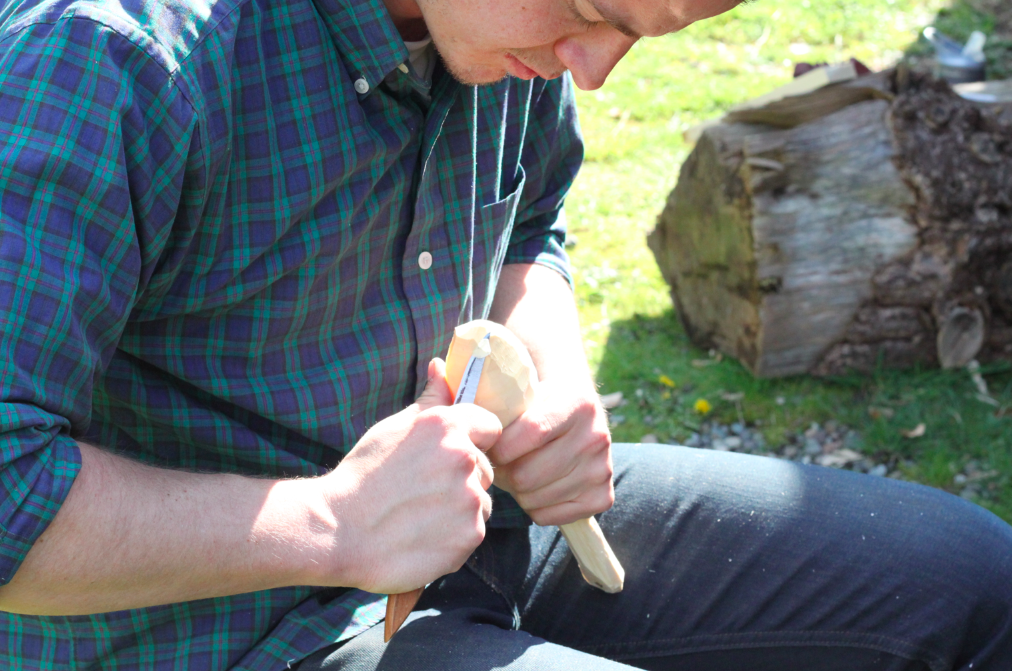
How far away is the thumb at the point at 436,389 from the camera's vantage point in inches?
59.9

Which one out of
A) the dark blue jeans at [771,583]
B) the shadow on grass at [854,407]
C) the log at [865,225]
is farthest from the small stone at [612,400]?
the dark blue jeans at [771,583]

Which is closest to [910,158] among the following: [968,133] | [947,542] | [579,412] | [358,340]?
[968,133]

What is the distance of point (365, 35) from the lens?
1.45 m

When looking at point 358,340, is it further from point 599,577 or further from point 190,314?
point 599,577

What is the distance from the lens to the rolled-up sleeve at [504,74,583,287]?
198cm

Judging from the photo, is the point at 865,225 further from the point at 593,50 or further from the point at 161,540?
the point at 161,540

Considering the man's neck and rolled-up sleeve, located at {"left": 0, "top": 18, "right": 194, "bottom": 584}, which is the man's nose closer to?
the man's neck

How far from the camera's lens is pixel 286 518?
1289mm

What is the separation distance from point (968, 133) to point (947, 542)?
2.44 m

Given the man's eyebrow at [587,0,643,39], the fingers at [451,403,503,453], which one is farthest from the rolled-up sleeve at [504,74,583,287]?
the fingers at [451,403,503,453]

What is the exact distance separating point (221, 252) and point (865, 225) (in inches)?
110

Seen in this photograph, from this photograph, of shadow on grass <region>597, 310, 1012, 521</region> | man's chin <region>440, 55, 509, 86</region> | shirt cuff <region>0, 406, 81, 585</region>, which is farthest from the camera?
shadow on grass <region>597, 310, 1012, 521</region>

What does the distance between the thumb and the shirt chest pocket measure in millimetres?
297

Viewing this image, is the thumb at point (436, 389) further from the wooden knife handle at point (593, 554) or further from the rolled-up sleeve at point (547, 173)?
the rolled-up sleeve at point (547, 173)
